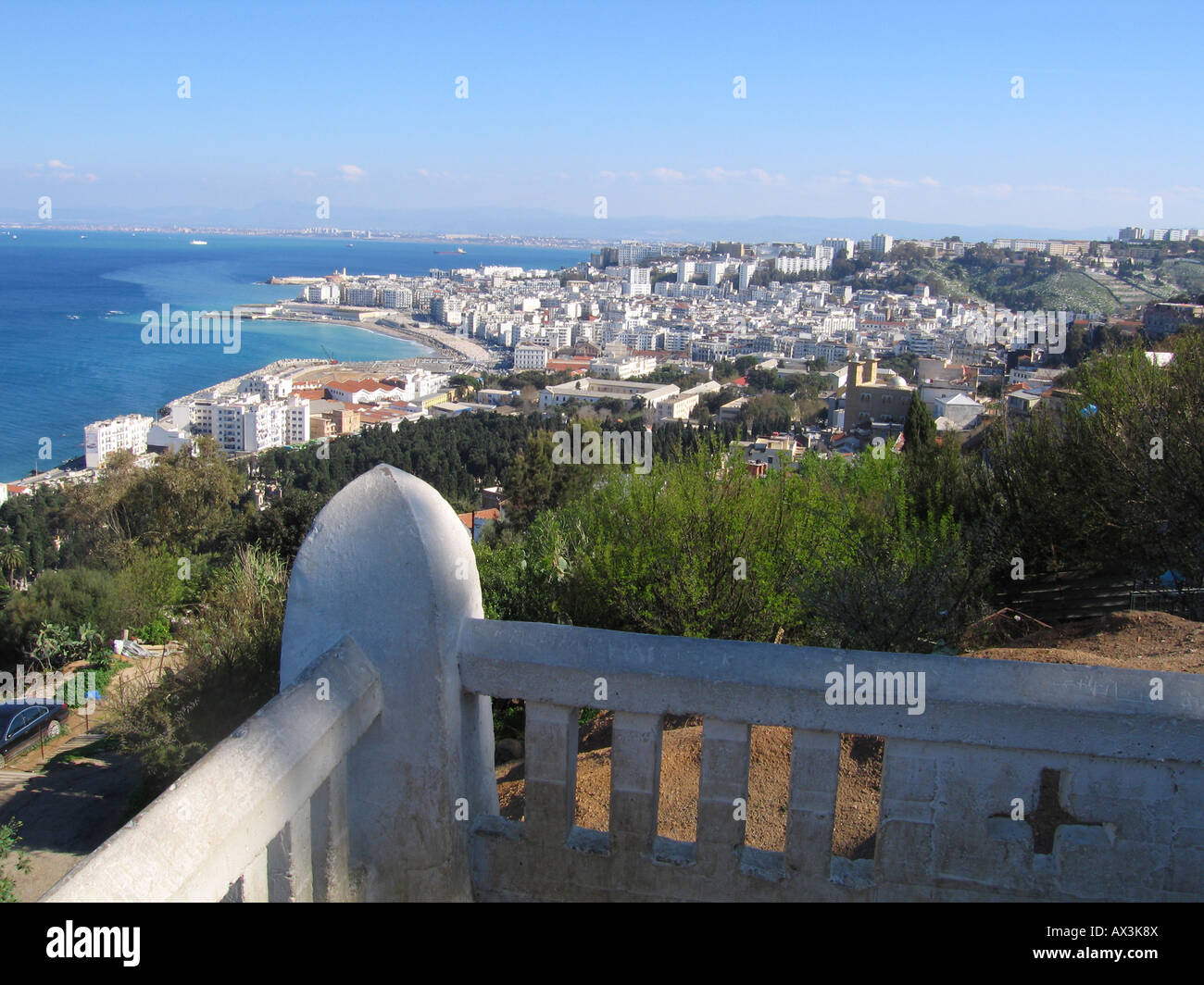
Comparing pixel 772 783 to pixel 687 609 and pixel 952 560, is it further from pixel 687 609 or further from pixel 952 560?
pixel 952 560

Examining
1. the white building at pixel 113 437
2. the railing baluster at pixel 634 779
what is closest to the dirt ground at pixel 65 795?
the railing baluster at pixel 634 779

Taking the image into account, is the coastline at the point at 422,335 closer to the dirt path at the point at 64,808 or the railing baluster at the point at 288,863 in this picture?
the dirt path at the point at 64,808

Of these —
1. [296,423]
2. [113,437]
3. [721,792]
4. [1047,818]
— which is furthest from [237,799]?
[296,423]

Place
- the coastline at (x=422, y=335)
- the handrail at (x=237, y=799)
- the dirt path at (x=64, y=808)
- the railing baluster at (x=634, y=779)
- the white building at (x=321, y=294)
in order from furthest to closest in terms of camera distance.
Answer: the white building at (x=321, y=294) → the coastline at (x=422, y=335) → the dirt path at (x=64, y=808) → the railing baluster at (x=634, y=779) → the handrail at (x=237, y=799)

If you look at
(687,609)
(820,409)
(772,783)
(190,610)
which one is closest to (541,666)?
(772,783)

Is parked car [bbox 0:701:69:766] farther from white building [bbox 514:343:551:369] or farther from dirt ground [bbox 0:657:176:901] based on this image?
white building [bbox 514:343:551:369]

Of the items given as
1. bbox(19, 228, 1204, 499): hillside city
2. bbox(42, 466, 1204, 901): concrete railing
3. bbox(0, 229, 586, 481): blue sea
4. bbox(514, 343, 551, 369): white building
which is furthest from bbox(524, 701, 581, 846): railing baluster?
bbox(514, 343, 551, 369): white building

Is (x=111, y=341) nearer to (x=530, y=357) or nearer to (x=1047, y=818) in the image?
(x=530, y=357)
